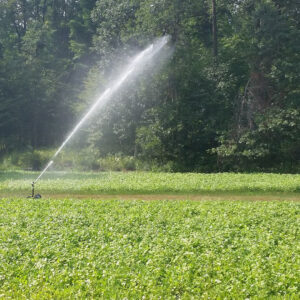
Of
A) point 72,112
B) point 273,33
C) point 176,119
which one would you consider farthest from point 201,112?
point 72,112

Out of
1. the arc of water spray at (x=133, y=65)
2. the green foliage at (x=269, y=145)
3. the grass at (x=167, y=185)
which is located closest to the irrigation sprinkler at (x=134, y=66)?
the arc of water spray at (x=133, y=65)

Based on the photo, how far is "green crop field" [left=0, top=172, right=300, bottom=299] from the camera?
28.0 feet

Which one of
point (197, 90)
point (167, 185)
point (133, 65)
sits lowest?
point (167, 185)

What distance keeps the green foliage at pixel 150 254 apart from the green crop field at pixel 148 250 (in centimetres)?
2

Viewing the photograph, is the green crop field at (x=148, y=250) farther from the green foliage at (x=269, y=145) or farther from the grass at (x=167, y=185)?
the green foliage at (x=269, y=145)

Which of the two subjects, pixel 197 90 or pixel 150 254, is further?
pixel 197 90

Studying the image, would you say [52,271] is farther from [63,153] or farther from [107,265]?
[63,153]

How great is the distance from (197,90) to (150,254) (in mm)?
32773

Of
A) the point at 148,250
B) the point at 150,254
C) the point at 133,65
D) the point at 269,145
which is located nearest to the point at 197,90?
the point at 133,65

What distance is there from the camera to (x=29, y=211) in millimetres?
15992

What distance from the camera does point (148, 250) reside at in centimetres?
1054

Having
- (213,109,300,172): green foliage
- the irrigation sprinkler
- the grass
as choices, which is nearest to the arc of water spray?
the irrigation sprinkler

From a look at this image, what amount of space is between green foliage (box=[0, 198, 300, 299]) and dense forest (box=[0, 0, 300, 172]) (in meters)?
22.0

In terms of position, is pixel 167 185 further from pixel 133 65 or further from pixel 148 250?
pixel 133 65
